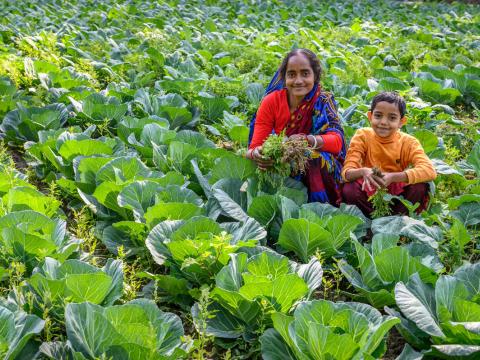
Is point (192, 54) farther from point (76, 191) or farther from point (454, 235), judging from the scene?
point (454, 235)

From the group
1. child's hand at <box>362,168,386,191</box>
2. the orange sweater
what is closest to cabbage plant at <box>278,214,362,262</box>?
child's hand at <box>362,168,386,191</box>

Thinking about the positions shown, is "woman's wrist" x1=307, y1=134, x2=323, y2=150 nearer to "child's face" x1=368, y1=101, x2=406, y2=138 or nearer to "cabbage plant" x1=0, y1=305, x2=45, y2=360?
"child's face" x1=368, y1=101, x2=406, y2=138

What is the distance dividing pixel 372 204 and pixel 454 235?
2.05 ft

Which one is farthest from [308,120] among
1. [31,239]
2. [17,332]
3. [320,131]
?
[17,332]

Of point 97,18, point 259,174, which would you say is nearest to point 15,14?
point 97,18

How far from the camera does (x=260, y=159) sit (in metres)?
3.71

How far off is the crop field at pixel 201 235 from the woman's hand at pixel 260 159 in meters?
0.11

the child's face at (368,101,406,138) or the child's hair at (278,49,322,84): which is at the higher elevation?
the child's hair at (278,49,322,84)

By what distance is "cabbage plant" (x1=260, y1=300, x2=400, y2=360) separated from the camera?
7.29ft

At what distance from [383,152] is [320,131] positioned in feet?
1.49

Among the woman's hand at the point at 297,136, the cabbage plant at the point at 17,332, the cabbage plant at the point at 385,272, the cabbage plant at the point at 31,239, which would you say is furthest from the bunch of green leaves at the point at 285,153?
the cabbage plant at the point at 17,332

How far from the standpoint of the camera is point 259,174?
374 cm

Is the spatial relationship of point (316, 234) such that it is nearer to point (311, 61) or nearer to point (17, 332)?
point (311, 61)

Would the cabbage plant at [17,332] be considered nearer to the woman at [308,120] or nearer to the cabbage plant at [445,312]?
the cabbage plant at [445,312]
